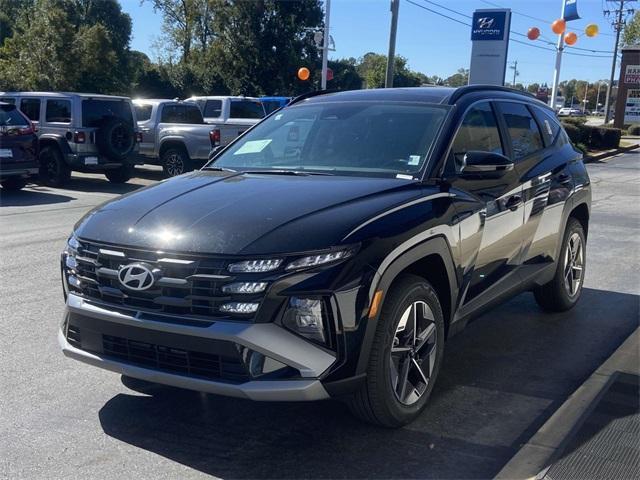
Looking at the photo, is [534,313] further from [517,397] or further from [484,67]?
[484,67]

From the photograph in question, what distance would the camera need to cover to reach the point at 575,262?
601 centimetres

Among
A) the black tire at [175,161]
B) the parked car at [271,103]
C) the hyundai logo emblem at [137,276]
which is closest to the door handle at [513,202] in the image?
the hyundai logo emblem at [137,276]

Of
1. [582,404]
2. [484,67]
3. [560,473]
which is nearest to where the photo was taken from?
[560,473]

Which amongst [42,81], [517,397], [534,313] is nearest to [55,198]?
[534,313]

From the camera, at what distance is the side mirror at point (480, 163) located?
407 cm

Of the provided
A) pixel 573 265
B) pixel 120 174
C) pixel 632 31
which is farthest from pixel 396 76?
pixel 573 265

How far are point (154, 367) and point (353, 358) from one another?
96cm

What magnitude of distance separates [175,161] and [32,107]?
10.9ft

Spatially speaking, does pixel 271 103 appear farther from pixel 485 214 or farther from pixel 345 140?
pixel 485 214

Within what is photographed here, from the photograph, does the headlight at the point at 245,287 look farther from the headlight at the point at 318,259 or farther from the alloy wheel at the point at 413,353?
the alloy wheel at the point at 413,353

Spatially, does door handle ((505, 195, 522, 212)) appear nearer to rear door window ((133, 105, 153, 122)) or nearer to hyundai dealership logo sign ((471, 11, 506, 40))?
rear door window ((133, 105, 153, 122))

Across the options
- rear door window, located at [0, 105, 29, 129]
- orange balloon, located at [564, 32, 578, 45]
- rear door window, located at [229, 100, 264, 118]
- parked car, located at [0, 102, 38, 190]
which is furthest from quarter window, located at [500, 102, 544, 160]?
orange balloon, located at [564, 32, 578, 45]

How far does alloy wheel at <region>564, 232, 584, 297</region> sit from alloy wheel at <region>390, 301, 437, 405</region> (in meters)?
2.49

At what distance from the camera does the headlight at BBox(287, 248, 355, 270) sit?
3045mm
